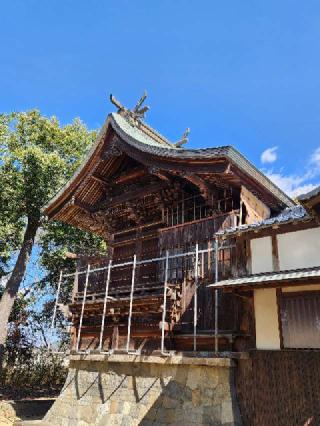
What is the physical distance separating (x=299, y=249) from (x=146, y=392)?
208 inches

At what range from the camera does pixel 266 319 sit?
8.20 metres

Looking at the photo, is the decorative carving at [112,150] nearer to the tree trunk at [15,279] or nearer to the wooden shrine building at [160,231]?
the wooden shrine building at [160,231]

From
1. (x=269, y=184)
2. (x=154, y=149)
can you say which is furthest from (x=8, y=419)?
(x=269, y=184)

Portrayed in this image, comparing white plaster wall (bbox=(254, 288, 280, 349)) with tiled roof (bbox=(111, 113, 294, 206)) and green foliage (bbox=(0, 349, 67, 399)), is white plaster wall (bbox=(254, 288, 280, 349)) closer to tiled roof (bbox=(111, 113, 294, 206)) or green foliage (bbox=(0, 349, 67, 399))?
tiled roof (bbox=(111, 113, 294, 206))

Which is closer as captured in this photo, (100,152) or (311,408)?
(311,408)

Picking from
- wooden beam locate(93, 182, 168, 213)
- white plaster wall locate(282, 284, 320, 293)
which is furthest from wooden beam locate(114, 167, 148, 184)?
white plaster wall locate(282, 284, 320, 293)

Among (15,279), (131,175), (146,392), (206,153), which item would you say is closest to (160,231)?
(131,175)

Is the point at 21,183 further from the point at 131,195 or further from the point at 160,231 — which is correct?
the point at 160,231

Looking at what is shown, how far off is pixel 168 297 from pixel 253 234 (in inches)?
116

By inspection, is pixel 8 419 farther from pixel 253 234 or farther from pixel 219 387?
pixel 253 234

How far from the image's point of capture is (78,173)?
584 inches

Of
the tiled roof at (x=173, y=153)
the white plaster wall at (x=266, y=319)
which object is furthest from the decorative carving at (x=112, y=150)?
the white plaster wall at (x=266, y=319)

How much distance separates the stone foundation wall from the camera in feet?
27.2

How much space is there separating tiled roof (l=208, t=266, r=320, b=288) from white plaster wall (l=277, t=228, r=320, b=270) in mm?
314
